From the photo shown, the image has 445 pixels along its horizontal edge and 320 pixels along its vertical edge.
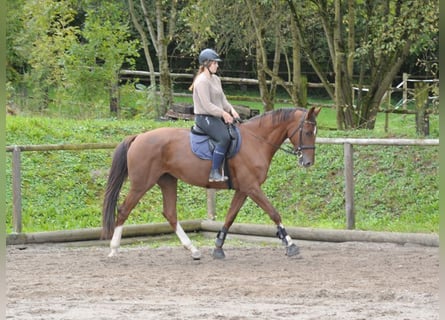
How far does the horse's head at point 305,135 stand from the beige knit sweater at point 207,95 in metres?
0.87

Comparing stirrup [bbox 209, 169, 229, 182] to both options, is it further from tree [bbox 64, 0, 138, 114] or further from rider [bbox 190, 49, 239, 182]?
tree [bbox 64, 0, 138, 114]

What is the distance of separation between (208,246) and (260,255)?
43.4 inches

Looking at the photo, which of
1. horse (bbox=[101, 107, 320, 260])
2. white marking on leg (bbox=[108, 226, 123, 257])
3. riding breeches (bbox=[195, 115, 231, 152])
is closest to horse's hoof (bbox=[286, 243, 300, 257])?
horse (bbox=[101, 107, 320, 260])

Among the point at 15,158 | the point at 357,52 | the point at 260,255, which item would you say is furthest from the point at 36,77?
the point at 260,255

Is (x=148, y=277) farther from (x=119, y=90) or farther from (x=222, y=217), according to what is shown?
(x=119, y=90)

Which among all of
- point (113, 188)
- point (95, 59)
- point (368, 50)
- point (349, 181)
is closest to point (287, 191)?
point (349, 181)

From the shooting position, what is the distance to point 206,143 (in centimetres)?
868

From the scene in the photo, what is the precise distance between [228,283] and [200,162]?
2.00 metres

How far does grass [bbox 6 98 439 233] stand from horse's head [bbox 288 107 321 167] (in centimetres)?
199

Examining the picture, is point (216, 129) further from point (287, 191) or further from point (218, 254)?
point (287, 191)

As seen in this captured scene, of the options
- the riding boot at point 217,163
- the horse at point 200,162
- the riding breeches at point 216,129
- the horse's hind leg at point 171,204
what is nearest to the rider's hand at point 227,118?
the riding breeches at point 216,129

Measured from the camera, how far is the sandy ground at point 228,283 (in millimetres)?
5375

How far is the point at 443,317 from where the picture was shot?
1463 millimetres

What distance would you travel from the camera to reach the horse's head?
8.75 metres
